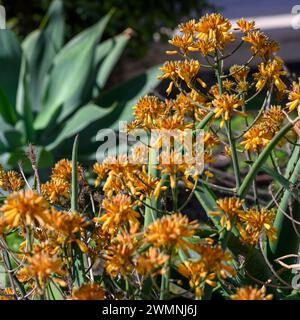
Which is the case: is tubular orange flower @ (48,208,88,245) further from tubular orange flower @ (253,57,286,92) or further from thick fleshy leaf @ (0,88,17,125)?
thick fleshy leaf @ (0,88,17,125)

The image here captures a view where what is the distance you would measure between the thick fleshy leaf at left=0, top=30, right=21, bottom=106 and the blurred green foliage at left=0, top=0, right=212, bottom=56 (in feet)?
6.60

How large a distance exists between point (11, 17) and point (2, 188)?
5.68m

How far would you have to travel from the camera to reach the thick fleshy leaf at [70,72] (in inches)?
184

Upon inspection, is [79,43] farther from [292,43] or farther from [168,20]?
[292,43]

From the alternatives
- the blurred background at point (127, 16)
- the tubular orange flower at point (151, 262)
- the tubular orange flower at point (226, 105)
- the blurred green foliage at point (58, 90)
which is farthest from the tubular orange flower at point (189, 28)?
the blurred background at point (127, 16)

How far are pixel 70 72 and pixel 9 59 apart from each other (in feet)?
1.23

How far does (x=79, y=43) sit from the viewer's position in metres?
4.81

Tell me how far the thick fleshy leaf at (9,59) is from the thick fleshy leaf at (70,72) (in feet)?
0.74

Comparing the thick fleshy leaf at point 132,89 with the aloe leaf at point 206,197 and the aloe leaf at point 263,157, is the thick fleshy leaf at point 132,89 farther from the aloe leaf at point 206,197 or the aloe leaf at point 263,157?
the aloe leaf at point 263,157

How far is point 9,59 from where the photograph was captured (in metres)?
4.68

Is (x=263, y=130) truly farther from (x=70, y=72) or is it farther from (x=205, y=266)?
(x=70, y=72)

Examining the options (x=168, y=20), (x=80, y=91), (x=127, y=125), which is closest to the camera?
(x=127, y=125)

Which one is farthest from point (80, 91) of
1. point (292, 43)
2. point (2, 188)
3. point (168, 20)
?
point (292, 43)
